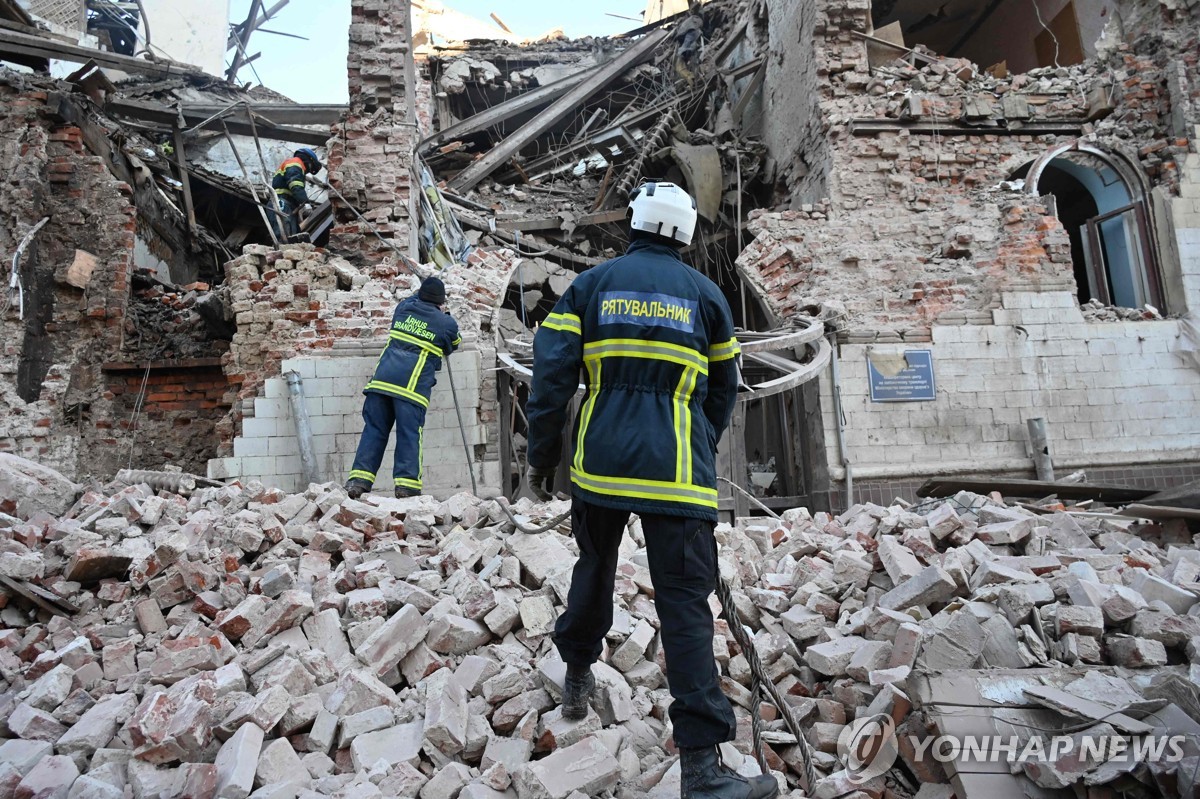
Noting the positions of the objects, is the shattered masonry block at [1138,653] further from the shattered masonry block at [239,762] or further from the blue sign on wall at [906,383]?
the blue sign on wall at [906,383]

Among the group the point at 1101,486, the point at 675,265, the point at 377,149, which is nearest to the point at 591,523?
the point at 675,265

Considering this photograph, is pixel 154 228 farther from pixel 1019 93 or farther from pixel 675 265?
pixel 1019 93

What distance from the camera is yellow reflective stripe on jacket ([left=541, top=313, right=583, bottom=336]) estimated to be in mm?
2598

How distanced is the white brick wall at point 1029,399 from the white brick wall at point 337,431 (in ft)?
11.3

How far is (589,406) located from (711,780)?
117 centimetres

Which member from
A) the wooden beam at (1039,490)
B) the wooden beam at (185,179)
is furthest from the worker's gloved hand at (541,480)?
the wooden beam at (185,179)

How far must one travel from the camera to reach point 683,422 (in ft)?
8.20

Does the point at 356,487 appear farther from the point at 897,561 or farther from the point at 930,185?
the point at 930,185

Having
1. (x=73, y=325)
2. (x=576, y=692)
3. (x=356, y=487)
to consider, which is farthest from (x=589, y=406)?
(x=73, y=325)

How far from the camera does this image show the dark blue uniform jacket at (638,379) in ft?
7.91

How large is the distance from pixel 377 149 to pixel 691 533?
23.2 feet

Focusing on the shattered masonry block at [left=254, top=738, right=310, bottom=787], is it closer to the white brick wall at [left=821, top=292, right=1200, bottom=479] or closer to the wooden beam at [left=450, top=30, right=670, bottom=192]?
the white brick wall at [left=821, top=292, right=1200, bottom=479]

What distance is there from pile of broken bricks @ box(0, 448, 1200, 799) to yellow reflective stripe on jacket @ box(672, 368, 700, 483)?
2.94ft

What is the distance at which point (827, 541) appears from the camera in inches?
174
